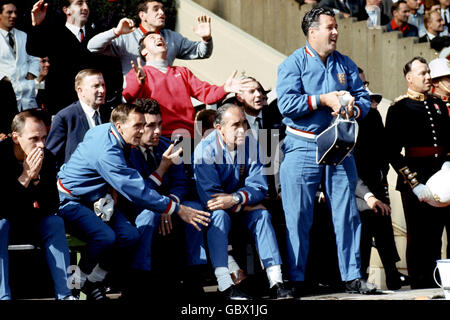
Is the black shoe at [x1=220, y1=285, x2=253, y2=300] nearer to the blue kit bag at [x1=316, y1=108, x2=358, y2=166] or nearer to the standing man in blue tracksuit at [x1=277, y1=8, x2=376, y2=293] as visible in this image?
the standing man in blue tracksuit at [x1=277, y1=8, x2=376, y2=293]

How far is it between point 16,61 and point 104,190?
8.07 ft

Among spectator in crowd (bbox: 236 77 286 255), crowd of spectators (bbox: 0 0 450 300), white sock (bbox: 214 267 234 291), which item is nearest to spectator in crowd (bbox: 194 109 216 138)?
crowd of spectators (bbox: 0 0 450 300)

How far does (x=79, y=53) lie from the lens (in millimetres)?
9062

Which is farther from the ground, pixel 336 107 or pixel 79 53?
pixel 79 53

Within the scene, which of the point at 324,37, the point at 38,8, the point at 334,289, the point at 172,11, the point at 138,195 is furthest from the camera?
the point at 172,11

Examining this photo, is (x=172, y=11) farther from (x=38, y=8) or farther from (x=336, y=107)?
(x=336, y=107)

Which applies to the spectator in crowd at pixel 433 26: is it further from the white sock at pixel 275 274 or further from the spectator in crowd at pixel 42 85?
the white sock at pixel 275 274

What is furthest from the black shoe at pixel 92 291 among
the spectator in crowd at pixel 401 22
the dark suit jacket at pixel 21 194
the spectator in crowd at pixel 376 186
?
the spectator in crowd at pixel 401 22

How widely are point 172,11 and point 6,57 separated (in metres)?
4.85

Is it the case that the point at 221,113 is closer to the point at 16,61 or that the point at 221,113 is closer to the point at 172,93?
the point at 172,93

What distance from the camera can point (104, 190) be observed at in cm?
727

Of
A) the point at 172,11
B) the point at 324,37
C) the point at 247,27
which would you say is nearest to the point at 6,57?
the point at 324,37

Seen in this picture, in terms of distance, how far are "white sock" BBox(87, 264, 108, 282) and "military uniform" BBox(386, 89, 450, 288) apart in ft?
9.76

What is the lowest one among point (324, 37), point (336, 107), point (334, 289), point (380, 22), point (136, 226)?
point (334, 289)
